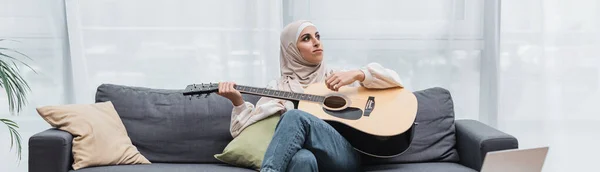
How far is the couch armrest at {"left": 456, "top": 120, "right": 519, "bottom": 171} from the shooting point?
2.53 m

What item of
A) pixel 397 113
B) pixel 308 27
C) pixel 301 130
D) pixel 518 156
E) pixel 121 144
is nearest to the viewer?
pixel 518 156

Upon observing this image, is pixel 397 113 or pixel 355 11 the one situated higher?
pixel 355 11

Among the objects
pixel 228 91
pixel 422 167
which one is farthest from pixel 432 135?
pixel 228 91

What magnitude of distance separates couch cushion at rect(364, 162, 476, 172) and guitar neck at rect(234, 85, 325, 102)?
359 millimetres

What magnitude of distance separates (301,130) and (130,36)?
1.39 m

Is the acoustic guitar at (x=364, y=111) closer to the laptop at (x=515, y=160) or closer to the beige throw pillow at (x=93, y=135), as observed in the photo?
the beige throw pillow at (x=93, y=135)

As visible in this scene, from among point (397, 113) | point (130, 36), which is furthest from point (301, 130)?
point (130, 36)

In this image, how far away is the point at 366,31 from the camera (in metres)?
3.38

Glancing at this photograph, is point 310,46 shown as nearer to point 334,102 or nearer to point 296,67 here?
point 296,67

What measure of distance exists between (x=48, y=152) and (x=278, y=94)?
90 cm

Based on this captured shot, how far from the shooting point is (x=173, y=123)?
286cm

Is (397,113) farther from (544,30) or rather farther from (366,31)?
(544,30)

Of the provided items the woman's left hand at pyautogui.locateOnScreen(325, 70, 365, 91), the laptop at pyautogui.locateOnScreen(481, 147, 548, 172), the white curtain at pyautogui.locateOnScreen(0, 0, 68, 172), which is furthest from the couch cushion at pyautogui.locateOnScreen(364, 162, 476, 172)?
the white curtain at pyautogui.locateOnScreen(0, 0, 68, 172)

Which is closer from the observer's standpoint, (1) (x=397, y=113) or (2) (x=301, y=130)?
(2) (x=301, y=130)
